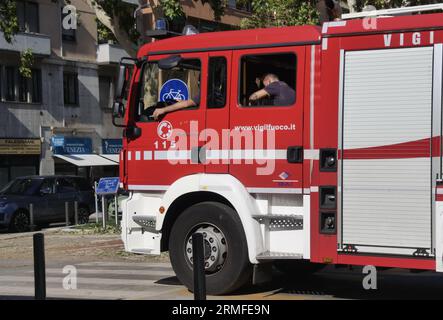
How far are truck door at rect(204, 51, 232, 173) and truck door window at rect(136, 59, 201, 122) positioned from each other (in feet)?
1.14

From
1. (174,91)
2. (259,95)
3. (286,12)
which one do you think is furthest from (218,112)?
(286,12)

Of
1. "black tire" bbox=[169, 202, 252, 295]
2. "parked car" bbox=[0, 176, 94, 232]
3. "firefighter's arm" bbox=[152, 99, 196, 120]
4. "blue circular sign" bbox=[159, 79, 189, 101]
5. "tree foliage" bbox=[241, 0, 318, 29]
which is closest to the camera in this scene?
"black tire" bbox=[169, 202, 252, 295]

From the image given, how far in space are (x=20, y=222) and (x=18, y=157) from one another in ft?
39.9

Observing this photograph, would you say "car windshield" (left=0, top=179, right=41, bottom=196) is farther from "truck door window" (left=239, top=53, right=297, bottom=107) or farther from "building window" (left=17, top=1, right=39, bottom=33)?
"truck door window" (left=239, top=53, right=297, bottom=107)

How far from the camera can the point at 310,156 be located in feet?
23.8

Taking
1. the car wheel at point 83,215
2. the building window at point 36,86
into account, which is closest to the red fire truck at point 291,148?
the car wheel at point 83,215

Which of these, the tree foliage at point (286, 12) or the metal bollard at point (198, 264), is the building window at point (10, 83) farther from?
the metal bollard at point (198, 264)

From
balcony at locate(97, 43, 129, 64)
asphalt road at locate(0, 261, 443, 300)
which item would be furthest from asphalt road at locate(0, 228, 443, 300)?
balcony at locate(97, 43, 129, 64)

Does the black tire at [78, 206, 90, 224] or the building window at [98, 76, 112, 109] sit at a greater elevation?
the building window at [98, 76, 112, 109]

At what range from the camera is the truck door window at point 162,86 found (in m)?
8.35

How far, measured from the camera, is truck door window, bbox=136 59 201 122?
8352 millimetres

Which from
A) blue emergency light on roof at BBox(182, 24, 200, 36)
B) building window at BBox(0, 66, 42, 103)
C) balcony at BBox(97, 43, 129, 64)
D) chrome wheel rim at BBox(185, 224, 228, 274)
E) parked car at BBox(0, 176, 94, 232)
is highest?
balcony at BBox(97, 43, 129, 64)

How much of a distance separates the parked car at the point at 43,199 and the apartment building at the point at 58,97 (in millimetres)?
9753
